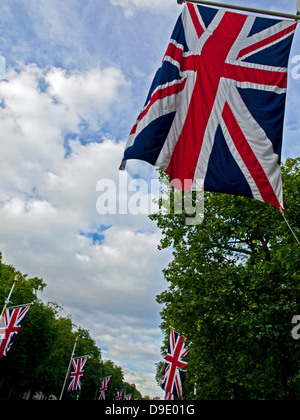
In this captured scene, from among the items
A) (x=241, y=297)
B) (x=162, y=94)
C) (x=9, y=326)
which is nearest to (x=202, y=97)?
(x=162, y=94)

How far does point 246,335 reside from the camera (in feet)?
44.1

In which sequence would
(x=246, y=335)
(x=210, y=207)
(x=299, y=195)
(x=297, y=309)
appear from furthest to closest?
(x=210, y=207)
(x=299, y=195)
(x=246, y=335)
(x=297, y=309)

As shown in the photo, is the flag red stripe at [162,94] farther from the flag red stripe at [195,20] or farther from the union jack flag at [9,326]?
the union jack flag at [9,326]

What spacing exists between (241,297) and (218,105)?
34.0ft

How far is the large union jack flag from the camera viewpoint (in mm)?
5305

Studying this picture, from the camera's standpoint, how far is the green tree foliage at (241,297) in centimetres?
1273

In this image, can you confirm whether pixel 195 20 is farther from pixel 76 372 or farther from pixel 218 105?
pixel 76 372

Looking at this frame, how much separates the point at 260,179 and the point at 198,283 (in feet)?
35.6

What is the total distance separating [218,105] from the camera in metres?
5.74

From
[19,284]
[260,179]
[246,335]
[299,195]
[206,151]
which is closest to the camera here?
[260,179]

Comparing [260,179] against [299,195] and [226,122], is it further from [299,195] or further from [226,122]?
Answer: [299,195]

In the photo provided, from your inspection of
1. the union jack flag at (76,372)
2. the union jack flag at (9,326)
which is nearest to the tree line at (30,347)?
the union jack flag at (76,372)

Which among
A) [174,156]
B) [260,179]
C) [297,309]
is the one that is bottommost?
[260,179]
